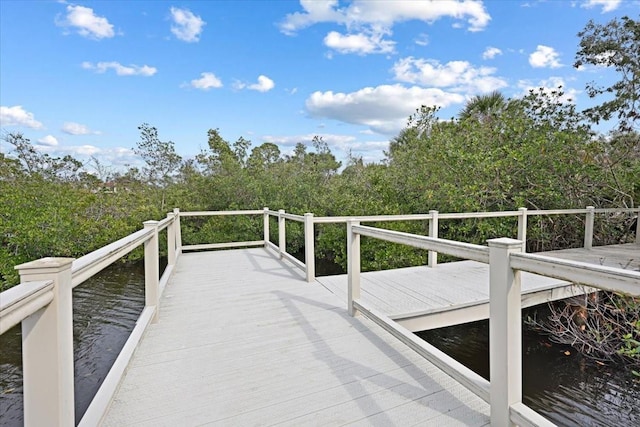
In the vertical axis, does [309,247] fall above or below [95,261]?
below

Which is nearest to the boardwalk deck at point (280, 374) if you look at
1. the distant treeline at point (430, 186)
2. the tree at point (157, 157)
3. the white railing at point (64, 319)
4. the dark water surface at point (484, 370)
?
the white railing at point (64, 319)

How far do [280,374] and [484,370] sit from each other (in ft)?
10.2

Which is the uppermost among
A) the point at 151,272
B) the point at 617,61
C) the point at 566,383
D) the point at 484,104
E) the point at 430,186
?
the point at 484,104

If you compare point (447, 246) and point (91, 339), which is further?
point (91, 339)

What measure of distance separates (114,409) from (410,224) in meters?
7.02

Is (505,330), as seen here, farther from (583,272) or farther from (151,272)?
(151,272)

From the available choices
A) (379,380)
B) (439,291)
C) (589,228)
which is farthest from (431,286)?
(589,228)

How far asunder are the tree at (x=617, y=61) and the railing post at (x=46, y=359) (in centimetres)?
1071

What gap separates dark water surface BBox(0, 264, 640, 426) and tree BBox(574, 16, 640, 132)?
6.62 metres

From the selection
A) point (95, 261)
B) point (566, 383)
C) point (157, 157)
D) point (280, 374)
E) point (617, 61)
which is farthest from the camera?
point (157, 157)

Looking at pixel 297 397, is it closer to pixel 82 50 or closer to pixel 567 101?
pixel 567 101

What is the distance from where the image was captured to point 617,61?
7.65 m

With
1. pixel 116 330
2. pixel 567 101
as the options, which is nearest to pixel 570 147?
pixel 567 101

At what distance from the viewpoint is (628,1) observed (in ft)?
23.8
